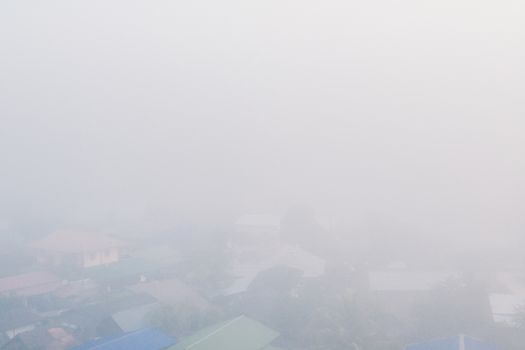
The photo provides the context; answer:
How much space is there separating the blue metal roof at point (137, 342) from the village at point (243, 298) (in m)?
0.01

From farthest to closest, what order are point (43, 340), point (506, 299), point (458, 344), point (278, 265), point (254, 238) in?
point (254, 238), point (278, 265), point (506, 299), point (43, 340), point (458, 344)

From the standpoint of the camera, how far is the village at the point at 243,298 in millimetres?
3807

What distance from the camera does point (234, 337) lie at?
12.5 feet

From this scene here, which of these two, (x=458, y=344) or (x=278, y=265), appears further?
(x=278, y=265)

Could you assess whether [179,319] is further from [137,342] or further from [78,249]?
[78,249]

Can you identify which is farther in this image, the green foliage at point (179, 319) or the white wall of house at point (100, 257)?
the white wall of house at point (100, 257)

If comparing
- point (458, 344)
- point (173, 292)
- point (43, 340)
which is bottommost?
point (173, 292)

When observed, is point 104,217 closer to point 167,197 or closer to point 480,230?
A: point 167,197

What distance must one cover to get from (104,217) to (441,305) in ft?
23.0

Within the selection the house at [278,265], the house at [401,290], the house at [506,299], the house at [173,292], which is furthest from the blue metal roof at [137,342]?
the house at [506,299]

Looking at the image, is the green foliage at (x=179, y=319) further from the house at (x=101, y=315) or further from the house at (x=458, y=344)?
the house at (x=458, y=344)

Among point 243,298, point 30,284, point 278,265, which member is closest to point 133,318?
point 243,298

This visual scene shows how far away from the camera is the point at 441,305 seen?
4.27 metres

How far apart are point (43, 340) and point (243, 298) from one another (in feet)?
5.33
